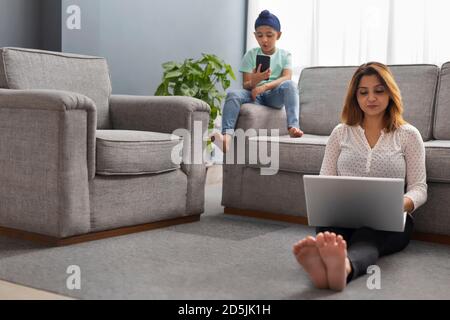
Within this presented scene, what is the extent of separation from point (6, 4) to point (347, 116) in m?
2.20

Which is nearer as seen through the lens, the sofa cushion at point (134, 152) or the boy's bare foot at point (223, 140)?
the sofa cushion at point (134, 152)

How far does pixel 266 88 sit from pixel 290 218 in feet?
2.47

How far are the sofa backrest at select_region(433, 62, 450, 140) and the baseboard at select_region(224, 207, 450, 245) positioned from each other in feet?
1.82

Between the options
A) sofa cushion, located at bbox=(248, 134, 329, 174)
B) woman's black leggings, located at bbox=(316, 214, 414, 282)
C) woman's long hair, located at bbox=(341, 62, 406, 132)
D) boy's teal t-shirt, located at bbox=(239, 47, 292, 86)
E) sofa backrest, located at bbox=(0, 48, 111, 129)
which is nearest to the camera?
woman's black leggings, located at bbox=(316, 214, 414, 282)

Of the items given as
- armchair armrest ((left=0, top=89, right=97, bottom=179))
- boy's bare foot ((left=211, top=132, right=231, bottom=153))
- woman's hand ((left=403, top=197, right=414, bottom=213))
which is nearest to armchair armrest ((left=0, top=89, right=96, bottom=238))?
armchair armrest ((left=0, top=89, right=97, bottom=179))

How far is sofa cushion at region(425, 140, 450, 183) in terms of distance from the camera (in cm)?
264

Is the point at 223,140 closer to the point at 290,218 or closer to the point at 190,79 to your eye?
the point at 290,218

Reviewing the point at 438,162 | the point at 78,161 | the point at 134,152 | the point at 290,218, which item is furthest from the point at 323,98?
the point at 78,161

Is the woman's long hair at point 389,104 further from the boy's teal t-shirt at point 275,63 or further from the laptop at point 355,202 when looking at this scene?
the boy's teal t-shirt at point 275,63

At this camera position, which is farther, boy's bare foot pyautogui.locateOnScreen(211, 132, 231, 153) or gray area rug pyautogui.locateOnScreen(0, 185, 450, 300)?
boy's bare foot pyautogui.locateOnScreen(211, 132, 231, 153)

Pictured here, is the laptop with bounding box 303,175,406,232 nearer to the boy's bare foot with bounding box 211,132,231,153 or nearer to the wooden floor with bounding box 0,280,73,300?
the wooden floor with bounding box 0,280,73,300

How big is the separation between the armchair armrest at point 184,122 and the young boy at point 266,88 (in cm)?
→ 19

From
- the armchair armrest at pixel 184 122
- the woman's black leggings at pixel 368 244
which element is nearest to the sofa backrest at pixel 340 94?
the armchair armrest at pixel 184 122

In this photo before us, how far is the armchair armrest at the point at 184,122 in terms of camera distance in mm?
3064
